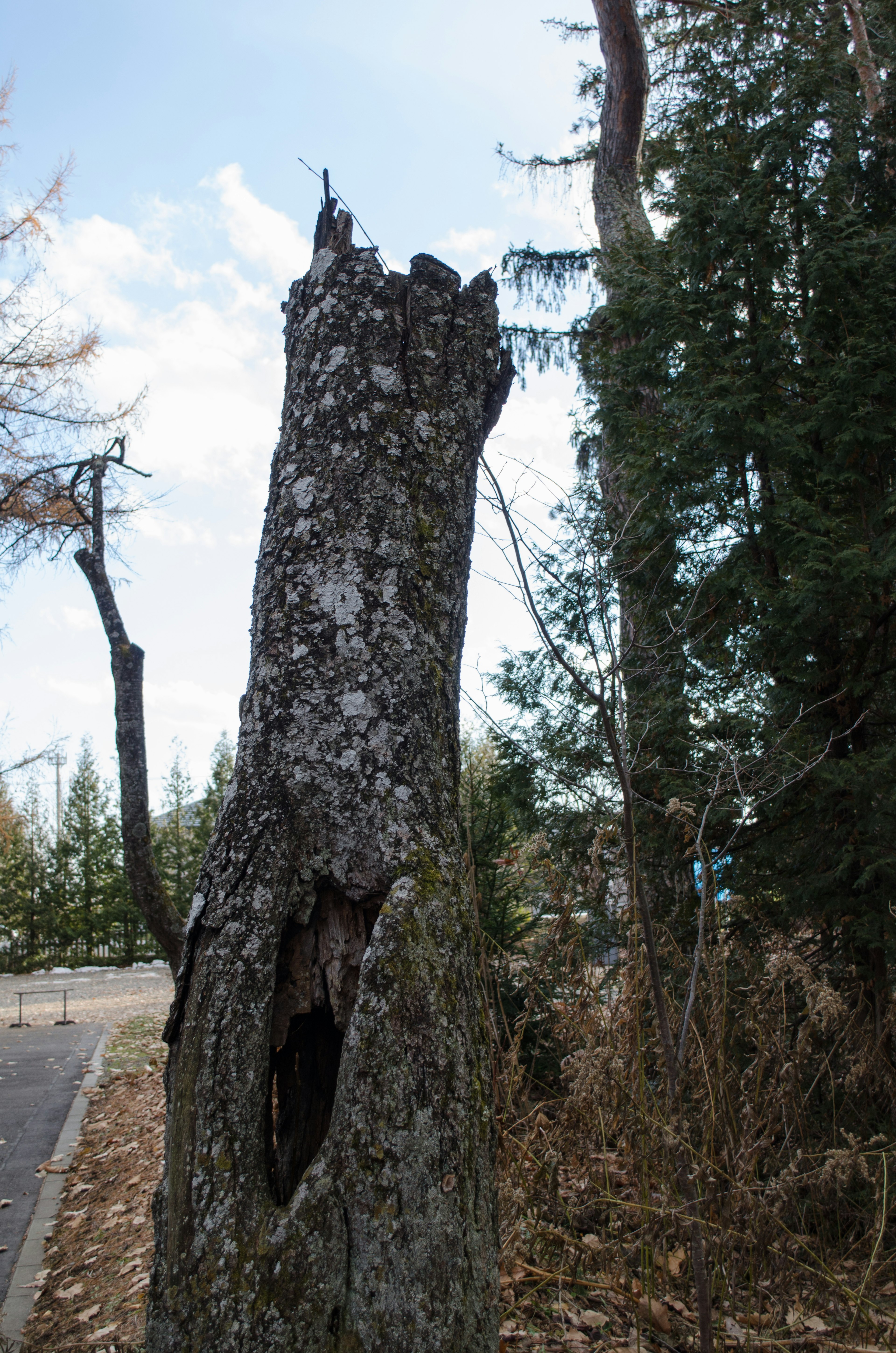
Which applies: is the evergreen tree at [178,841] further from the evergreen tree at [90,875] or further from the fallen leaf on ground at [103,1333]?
the fallen leaf on ground at [103,1333]

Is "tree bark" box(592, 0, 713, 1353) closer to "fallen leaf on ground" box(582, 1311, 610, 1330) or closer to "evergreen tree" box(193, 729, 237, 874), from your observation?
"fallen leaf on ground" box(582, 1311, 610, 1330)

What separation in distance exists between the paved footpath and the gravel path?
→ 766 millimetres

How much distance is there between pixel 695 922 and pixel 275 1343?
411cm

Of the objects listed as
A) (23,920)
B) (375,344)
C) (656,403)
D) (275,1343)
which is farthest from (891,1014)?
(23,920)

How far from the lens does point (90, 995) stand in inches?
611

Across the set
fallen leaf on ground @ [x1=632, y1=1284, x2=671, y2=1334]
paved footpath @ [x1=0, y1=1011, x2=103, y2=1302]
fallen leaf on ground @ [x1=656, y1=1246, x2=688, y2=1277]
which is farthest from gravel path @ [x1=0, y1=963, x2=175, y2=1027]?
fallen leaf on ground @ [x1=632, y1=1284, x2=671, y2=1334]

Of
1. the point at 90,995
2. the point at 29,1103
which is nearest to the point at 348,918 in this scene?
the point at 29,1103

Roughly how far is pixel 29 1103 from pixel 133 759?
125 inches

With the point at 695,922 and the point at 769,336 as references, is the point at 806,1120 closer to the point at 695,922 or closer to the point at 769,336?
the point at 695,922

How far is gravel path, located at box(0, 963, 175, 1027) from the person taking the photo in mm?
12445

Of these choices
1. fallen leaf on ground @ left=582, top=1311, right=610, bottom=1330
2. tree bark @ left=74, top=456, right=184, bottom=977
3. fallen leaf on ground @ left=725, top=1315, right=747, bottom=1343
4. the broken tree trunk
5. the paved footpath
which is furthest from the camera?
tree bark @ left=74, top=456, right=184, bottom=977

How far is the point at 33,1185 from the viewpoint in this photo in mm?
5141

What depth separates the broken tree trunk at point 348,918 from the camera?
153 centimetres

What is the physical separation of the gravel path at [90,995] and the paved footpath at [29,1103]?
766 millimetres
